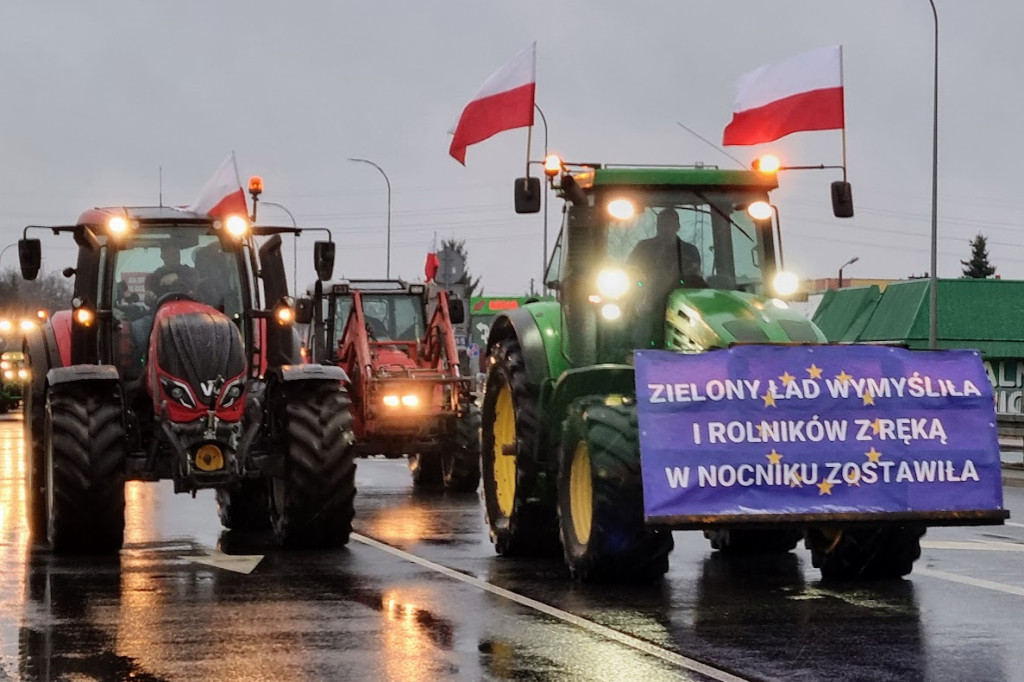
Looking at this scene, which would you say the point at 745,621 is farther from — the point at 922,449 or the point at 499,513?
the point at 499,513

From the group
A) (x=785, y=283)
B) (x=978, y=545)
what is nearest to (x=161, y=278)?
(x=785, y=283)

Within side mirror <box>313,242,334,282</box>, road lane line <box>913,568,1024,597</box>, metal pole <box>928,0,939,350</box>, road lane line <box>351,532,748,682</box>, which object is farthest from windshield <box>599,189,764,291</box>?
metal pole <box>928,0,939,350</box>

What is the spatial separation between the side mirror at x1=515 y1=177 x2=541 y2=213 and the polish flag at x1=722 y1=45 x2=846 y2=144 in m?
3.34

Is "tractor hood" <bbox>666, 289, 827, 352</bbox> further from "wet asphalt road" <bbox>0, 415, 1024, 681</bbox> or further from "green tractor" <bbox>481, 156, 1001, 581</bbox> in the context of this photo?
"wet asphalt road" <bbox>0, 415, 1024, 681</bbox>

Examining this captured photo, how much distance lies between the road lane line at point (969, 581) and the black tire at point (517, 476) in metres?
2.77

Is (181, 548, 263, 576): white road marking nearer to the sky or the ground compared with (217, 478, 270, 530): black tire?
nearer to the ground

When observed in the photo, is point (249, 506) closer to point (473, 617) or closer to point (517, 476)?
point (517, 476)

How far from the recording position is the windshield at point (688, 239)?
13.8m

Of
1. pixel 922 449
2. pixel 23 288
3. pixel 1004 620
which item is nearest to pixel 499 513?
pixel 922 449

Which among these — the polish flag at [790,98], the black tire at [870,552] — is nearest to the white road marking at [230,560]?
the black tire at [870,552]

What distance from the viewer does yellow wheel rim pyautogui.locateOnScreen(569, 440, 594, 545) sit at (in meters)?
12.7

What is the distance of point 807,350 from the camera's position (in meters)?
12.2

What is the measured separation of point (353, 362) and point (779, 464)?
512 inches

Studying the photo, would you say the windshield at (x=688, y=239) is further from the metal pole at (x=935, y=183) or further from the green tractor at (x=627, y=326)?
the metal pole at (x=935, y=183)
